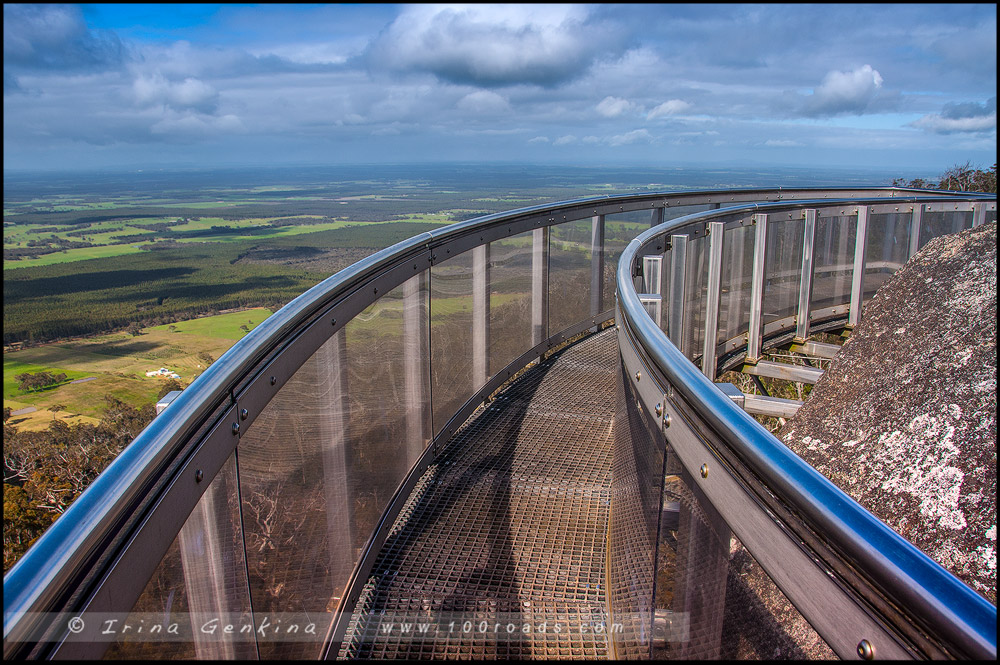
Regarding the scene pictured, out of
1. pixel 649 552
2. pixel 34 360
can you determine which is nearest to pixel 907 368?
pixel 649 552

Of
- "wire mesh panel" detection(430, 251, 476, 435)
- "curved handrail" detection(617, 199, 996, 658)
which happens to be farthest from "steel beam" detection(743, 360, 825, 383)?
"curved handrail" detection(617, 199, 996, 658)

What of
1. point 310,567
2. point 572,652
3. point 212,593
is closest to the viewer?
point 212,593

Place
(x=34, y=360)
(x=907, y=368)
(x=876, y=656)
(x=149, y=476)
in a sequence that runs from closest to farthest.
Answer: (x=876, y=656), (x=149, y=476), (x=907, y=368), (x=34, y=360)

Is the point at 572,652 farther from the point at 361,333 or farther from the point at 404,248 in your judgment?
the point at 404,248

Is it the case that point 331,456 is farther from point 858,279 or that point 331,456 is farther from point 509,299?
point 858,279

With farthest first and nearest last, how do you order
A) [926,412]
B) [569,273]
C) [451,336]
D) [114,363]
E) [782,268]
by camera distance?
[114,363], [782,268], [569,273], [451,336], [926,412]

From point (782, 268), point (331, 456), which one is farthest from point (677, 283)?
point (331, 456)
